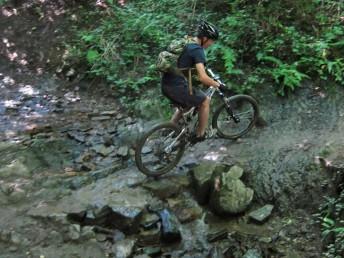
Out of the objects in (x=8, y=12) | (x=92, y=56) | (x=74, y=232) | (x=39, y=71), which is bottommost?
(x=74, y=232)

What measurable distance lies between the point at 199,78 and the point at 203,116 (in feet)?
2.37

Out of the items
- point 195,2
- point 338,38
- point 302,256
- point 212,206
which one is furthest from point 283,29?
point 302,256

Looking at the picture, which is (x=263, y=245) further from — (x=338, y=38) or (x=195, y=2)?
(x=195, y=2)

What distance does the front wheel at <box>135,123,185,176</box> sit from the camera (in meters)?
6.88

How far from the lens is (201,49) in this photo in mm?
6410

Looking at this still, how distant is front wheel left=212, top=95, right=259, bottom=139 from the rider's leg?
58 centimetres

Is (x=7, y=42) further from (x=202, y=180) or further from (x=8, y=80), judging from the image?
(x=202, y=180)

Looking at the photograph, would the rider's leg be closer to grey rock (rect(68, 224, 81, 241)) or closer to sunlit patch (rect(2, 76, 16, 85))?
grey rock (rect(68, 224, 81, 241))

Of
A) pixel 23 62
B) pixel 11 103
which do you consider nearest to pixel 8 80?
pixel 23 62

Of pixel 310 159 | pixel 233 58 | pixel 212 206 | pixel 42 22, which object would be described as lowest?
pixel 212 206

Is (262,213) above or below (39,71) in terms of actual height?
below

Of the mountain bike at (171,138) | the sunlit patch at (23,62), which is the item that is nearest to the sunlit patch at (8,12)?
the sunlit patch at (23,62)

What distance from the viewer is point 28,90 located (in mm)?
10391

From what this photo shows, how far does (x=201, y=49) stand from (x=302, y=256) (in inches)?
126
